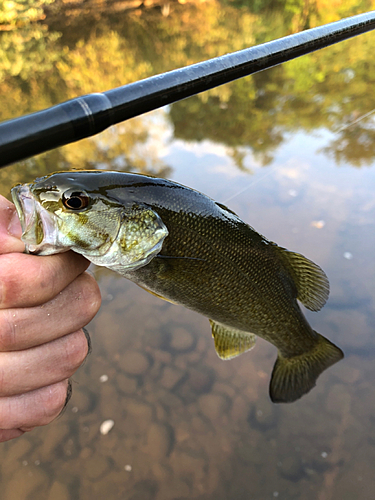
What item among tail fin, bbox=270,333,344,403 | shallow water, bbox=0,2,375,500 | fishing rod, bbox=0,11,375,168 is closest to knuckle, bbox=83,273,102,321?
fishing rod, bbox=0,11,375,168

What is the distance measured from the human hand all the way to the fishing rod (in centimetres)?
43

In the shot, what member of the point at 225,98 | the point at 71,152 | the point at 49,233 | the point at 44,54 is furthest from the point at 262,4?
the point at 49,233

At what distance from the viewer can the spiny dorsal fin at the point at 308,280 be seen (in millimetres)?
1618

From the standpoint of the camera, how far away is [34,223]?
3.39 feet

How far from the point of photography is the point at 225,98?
7988mm

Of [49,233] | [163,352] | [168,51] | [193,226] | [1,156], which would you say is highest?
[1,156]

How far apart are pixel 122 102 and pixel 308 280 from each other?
1194 millimetres

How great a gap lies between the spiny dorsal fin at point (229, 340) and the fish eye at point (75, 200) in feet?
2.81

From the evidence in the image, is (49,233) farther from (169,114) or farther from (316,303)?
(169,114)

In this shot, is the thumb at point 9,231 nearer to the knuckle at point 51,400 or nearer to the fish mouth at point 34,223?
the fish mouth at point 34,223

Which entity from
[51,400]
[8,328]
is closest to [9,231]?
[8,328]

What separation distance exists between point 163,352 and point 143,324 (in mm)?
346

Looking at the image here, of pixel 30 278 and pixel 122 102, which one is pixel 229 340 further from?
pixel 122 102

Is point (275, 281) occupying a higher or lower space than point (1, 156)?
lower
